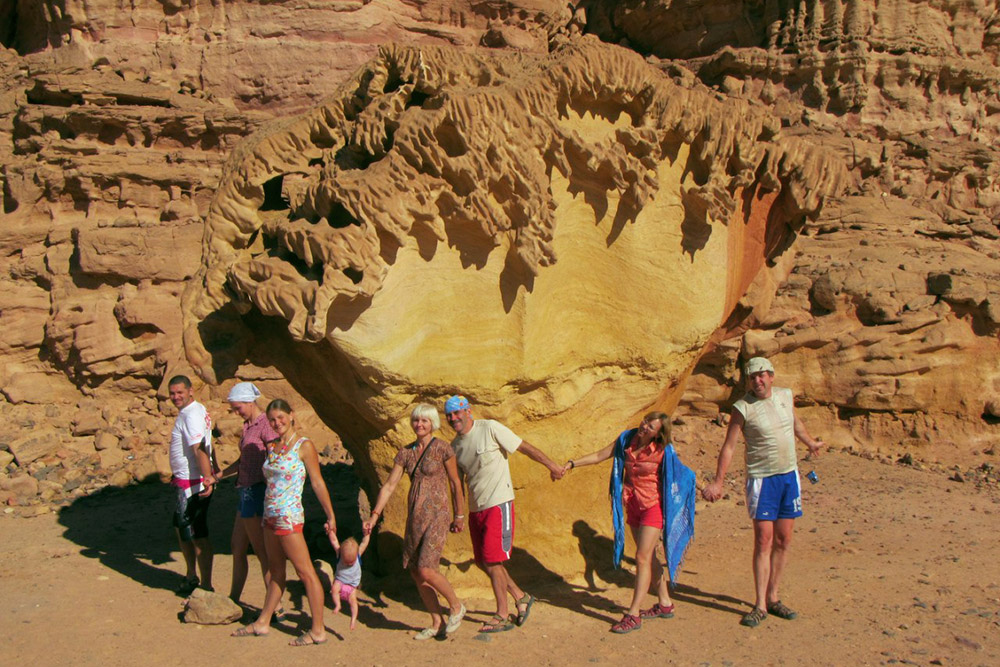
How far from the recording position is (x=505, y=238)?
4926mm

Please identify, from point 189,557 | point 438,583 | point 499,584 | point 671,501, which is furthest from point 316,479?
point 671,501

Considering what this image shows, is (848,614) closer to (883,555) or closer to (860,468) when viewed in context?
(883,555)

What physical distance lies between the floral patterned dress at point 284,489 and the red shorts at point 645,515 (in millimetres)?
1685

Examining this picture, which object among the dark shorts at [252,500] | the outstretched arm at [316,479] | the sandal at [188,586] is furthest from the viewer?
the sandal at [188,586]

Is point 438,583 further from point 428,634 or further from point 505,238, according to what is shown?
point 505,238

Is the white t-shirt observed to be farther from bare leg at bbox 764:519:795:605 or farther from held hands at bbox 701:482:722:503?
bare leg at bbox 764:519:795:605

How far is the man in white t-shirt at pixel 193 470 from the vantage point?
189 inches

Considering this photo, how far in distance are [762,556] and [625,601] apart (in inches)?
35.2

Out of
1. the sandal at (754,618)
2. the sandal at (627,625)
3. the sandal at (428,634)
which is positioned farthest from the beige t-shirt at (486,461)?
the sandal at (754,618)

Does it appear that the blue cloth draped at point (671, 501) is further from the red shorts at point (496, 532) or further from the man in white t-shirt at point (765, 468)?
the red shorts at point (496, 532)

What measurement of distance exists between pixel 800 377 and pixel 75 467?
Result: 750 cm

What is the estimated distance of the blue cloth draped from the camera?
446 cm

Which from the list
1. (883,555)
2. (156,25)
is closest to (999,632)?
(883,555)

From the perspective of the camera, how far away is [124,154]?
1118 cm
